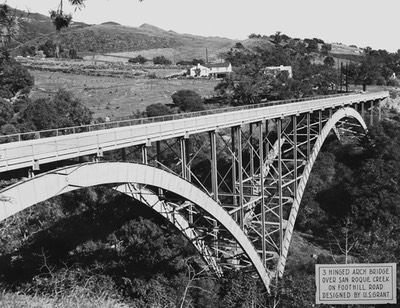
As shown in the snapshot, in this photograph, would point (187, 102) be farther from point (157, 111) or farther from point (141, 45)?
point (141, 45)

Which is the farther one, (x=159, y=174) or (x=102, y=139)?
(x=159, y=174)

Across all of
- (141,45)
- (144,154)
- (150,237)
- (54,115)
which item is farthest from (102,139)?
(141,45)

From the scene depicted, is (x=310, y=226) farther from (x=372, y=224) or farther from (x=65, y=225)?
(x=65, y=225)

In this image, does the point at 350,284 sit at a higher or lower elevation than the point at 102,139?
lower

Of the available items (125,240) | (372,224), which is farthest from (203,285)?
(372,224)

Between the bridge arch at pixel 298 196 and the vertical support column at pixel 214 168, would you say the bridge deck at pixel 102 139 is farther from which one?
the bridge arch at pixel 298 196

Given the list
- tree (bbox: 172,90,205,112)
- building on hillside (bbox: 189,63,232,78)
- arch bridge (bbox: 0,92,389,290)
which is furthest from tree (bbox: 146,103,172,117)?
building on hillside (bbox: 189,63,232,78)
